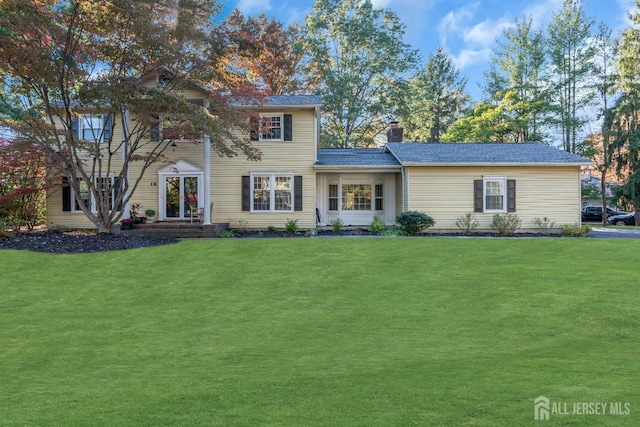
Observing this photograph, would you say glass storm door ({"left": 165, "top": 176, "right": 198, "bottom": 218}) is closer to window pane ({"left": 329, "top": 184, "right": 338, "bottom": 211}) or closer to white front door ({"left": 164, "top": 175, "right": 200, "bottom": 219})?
white front door ({"left": 164, "top": 175, "right": 200, "bottom": 219})

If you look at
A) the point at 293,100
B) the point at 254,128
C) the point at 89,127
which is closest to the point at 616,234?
the point at 293,100

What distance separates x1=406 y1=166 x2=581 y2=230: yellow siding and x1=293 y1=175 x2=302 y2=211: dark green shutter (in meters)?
4.76

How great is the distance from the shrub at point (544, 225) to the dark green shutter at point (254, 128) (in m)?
12.6

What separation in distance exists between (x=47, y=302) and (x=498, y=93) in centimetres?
3570

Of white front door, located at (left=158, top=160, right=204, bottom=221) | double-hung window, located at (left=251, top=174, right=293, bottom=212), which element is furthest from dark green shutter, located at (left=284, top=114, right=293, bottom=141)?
white front door, located at (left=158, top=160, right=204, bottom=221)

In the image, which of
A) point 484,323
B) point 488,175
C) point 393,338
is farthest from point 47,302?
point 488,175

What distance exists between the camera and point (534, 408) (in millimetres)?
3951

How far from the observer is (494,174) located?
19453 millimetres

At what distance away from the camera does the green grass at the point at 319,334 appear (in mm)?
4141

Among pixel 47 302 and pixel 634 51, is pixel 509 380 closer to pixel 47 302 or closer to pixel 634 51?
pixel 47 302

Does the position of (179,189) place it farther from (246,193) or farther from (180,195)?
(246,193)

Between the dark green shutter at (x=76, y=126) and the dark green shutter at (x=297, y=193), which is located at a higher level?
the dark green shutter at (x=76, y=126)

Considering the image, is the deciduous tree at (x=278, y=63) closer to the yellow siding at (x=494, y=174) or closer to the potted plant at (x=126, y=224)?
the yellow siding at (x=494, y=174)

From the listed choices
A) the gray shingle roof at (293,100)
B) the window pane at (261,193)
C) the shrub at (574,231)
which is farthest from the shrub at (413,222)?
the gray shingle roof at (293,100)
